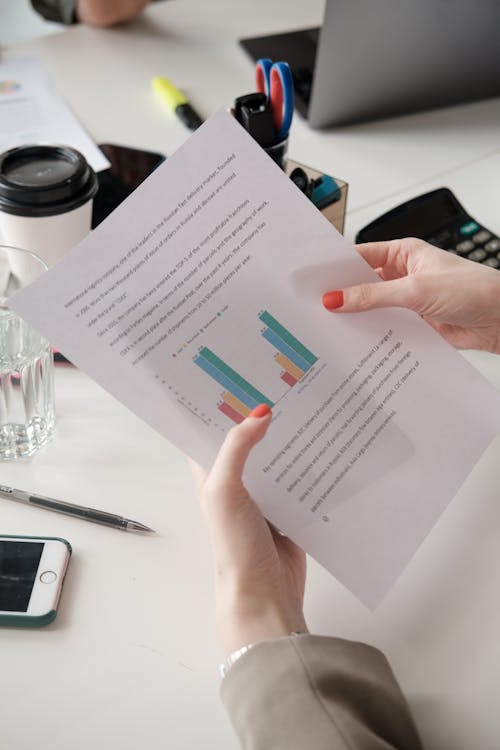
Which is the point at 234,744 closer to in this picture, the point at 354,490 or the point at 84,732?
the point at 84,732

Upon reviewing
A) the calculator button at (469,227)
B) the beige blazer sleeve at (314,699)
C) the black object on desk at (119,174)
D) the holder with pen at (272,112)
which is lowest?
the beige blazer sleeve at (314,699)

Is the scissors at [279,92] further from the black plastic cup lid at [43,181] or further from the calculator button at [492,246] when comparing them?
the calculator button at [492,246]

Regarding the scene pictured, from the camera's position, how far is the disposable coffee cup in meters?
0.83

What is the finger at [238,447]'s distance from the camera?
623 mm

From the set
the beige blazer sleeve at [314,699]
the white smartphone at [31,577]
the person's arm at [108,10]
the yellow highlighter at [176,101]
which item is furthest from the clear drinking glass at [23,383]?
the person's arm at [108,10]

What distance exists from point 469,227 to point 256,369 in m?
0.50

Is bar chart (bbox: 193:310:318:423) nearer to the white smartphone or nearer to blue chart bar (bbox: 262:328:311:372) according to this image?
blue chart bar (bbox: 262:328:311:372)

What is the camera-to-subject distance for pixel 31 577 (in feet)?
2.22

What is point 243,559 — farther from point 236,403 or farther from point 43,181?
point 43,181

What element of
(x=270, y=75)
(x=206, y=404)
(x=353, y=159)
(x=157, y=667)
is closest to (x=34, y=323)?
(x=206, y=404)

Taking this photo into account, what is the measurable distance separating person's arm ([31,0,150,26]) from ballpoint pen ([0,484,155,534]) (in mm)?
1025

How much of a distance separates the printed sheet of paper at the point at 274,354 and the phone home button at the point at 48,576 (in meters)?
0.16

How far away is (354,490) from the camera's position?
2.29 ft

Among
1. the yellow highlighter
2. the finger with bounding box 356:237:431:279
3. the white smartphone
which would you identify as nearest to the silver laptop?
the yellow highlighter
